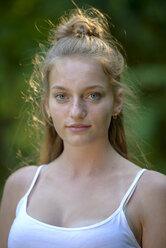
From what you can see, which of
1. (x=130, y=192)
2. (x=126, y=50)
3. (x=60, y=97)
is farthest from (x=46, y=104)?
(x=126, y=50)

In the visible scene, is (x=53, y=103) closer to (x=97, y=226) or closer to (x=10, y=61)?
(x=97, y=226)

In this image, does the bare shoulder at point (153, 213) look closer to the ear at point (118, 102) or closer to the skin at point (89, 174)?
the skin at point (89, 174)

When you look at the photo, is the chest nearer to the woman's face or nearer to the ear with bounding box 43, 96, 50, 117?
the woman's face

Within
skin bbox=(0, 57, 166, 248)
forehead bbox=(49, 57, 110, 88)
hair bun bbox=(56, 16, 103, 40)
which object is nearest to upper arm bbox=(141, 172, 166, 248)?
skin bbox=(0, 57, 166, 248)

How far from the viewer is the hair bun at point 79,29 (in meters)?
1.97

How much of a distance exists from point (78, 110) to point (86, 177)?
319 mm

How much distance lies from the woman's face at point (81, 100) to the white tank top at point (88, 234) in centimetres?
28

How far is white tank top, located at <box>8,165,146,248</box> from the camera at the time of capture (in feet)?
5.62

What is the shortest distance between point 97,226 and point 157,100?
2.31 m

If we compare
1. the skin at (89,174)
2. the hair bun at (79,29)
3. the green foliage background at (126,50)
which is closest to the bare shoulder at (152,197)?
the skin at (89,174)

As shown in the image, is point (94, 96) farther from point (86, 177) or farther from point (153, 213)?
point (153, 213)

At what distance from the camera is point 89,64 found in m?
1.84

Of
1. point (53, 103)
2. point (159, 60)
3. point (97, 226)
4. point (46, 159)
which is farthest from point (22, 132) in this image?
point (97, 226)

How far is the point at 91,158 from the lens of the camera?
77.4 inches
